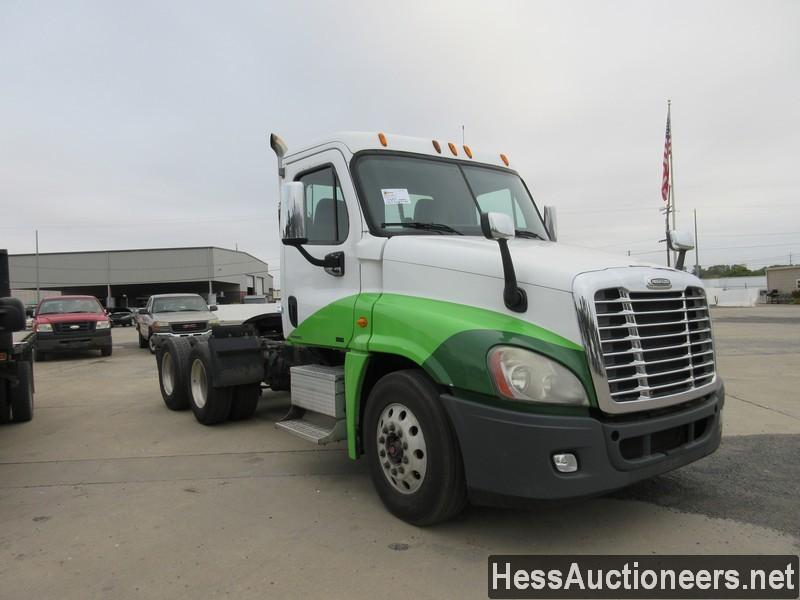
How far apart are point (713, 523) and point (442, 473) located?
5.95 ft

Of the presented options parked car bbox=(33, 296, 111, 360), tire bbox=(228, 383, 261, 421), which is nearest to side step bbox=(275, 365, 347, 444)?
tire bbox=(228, 383, 261, 421)

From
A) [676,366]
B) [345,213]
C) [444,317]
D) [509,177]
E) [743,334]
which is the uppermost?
[509,177]

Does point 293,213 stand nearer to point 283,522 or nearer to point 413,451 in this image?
point 413,451

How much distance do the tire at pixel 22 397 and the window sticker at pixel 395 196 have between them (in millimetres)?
5255

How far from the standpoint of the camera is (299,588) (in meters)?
2.96

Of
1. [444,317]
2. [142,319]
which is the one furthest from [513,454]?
[142,319]

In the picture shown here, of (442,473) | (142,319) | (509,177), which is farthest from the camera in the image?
(142,319)

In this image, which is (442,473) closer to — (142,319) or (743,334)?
(142,319)

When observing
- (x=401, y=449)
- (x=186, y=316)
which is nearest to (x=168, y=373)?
(x=401, y=449)

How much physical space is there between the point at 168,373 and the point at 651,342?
6427mm

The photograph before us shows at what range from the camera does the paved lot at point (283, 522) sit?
10.1 ft

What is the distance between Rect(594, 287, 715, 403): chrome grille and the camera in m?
3.16

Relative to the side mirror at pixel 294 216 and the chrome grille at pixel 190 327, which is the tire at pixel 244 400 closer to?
the side mirror at pixel 294 216

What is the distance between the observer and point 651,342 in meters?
3.35
